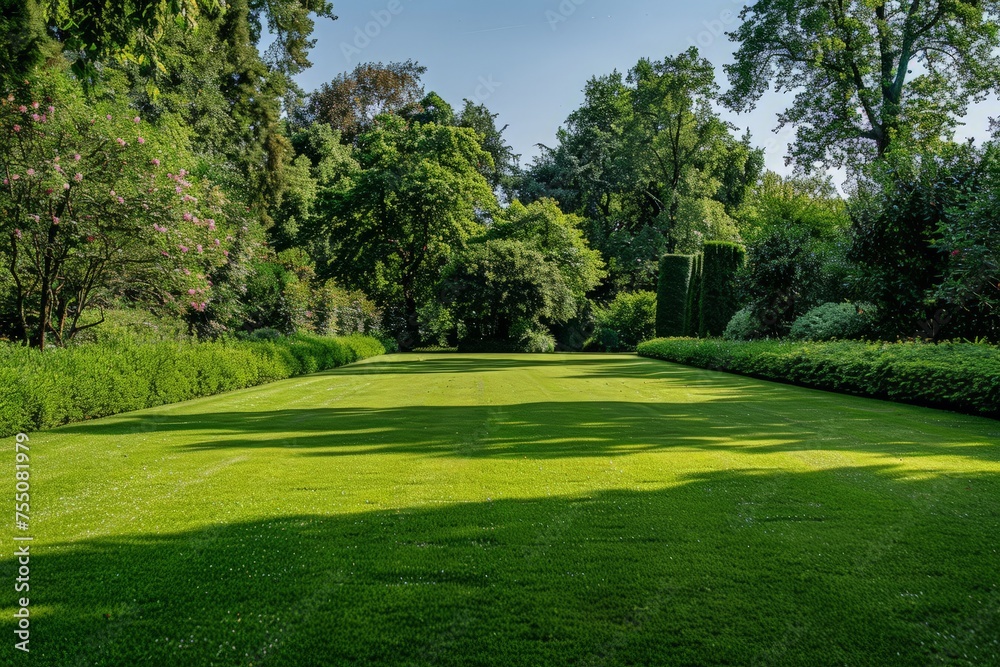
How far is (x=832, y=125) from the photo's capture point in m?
26.2

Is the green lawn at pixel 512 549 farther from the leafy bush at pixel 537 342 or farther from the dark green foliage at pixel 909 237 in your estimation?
the leafy bush at pixel 537 342

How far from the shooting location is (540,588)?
119 inches

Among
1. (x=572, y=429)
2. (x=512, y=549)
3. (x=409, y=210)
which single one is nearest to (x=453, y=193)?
(x=409, y=210)

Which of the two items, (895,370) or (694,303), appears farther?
(694,303)

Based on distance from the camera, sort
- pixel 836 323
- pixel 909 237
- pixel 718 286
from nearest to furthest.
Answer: pixel 909 237 → pixel 836 323 → pixel 718 286

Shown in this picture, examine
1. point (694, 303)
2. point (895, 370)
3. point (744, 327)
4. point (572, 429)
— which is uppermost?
point (694, 303)

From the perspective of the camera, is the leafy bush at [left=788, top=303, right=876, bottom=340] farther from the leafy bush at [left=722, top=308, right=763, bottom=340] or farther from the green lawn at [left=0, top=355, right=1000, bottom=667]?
the green lawn at [left=0, top=355, right=1000, bottom=667]

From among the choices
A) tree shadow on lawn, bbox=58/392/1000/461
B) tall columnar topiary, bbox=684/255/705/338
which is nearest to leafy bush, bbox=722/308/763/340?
tall columnar topiary, bbox=684/255/705/338

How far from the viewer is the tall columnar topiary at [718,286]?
83.8 feet

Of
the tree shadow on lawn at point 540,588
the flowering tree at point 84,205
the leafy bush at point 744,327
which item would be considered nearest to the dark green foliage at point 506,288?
the leafy bush at point 744,327

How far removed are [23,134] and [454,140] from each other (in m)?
24.8

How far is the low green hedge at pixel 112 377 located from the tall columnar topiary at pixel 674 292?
68.0 feet

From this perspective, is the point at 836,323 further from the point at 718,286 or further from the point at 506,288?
the point at 506,288

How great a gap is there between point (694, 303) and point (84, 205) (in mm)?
23601
